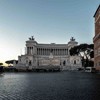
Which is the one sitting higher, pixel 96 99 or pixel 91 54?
pixel 91 54

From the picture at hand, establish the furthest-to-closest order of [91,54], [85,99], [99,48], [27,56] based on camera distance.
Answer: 1. [27,56]
2. [91,54]
3. [99,48]
4. [85,99]

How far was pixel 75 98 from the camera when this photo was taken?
16.7 metres

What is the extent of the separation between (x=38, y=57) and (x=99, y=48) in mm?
125682

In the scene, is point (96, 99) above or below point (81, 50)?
below

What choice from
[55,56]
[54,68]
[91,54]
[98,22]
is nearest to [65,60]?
[55,56]

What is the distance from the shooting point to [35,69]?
129000 mm

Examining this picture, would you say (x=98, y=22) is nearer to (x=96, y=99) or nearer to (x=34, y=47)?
(x=96, y=99)

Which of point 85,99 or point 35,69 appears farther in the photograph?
point 35,69

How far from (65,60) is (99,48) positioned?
125m

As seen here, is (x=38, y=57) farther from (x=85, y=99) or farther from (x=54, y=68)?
(x=85, y=99)

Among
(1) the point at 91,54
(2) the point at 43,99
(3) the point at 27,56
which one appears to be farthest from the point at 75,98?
(3) the point at 27,56

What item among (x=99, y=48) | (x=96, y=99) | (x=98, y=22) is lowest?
(x=96, y=99)

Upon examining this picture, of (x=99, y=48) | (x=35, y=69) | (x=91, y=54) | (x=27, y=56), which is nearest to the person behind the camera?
(x=99, y=48)

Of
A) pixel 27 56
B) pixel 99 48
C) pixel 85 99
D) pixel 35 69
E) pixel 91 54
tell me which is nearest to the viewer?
pixel 85 99
